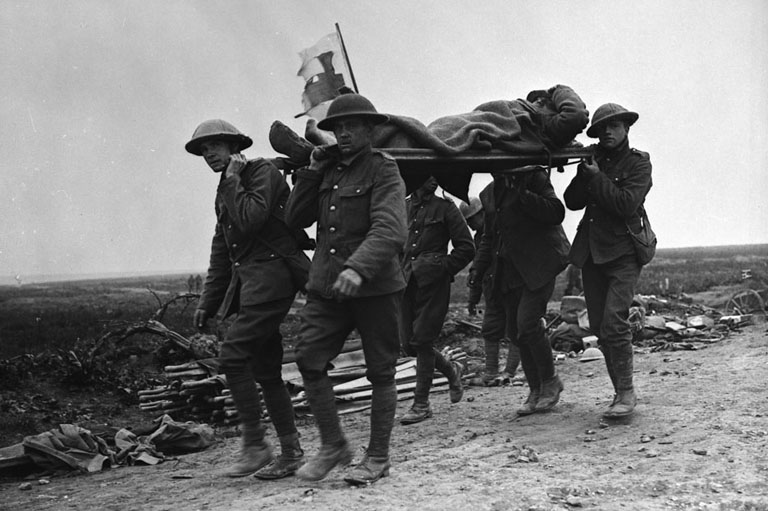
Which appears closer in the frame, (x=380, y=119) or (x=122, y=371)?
(x=380, y=119)

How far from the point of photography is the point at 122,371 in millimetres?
10094

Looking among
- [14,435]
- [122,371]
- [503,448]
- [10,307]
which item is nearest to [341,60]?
[503,448]

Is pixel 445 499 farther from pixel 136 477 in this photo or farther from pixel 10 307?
pixel 10 307

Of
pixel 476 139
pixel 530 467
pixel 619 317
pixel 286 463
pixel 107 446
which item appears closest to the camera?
pixel 530 467

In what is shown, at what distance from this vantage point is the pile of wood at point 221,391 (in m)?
7.77

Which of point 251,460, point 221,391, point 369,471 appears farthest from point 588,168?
point 221,391

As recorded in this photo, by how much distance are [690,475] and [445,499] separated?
1451 millimetres

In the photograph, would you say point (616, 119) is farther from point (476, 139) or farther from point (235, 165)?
point (235, 165)

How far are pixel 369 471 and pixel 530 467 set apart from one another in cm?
105

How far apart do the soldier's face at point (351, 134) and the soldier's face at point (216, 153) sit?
0.91 m

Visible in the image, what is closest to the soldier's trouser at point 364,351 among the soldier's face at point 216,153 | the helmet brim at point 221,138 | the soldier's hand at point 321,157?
the soldier's hand at point 321,157

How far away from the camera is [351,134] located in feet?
15.0

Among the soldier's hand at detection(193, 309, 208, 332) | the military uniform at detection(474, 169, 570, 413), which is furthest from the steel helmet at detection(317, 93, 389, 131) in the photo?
the military uniform at detection(474, 169, 570, 413)

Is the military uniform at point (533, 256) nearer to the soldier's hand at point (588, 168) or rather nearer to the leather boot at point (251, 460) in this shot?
the soldier's hand at point (588, 168)
